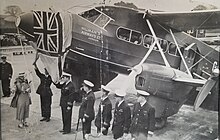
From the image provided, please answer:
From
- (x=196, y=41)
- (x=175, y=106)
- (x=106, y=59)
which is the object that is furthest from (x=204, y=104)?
(x=106, y=59)

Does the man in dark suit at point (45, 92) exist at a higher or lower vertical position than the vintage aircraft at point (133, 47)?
lower

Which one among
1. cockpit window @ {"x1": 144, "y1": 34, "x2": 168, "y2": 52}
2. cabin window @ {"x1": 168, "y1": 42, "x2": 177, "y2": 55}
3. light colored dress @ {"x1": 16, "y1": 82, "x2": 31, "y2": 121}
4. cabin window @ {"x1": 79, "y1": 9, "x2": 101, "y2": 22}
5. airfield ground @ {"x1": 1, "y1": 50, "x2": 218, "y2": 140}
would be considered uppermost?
cabin window @ {"x1": 79, "y1": 9, "x2": 101, "y2": 22}

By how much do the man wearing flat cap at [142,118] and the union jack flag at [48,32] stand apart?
0.36 meters

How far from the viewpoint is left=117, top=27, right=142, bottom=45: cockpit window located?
142 cm

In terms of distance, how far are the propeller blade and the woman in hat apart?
649 mm

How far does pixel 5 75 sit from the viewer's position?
1367 millimetres

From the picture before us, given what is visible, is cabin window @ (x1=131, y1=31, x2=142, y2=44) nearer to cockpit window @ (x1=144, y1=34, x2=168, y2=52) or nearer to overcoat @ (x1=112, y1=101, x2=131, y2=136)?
cockpit window @ (x1=144, y1=34, x2=168, y2=52)

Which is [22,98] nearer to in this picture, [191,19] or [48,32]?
[48,32]

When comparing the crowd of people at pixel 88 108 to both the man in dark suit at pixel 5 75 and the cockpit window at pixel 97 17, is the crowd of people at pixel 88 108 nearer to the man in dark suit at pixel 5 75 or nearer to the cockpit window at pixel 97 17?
the man in dark suit at pixel 5 75

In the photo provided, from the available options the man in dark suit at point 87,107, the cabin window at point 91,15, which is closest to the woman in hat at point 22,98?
the man in dark suit at point 87,107

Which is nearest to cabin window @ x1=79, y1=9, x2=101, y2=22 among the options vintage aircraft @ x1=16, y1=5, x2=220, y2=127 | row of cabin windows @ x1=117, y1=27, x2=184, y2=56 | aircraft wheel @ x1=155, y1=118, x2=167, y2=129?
vintage aircraft @ x1=16, y1=5, x2=220, y2=127

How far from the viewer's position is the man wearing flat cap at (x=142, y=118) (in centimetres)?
146

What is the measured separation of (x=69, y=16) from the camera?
1.40 meters

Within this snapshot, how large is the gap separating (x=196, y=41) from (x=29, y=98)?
67 cm
